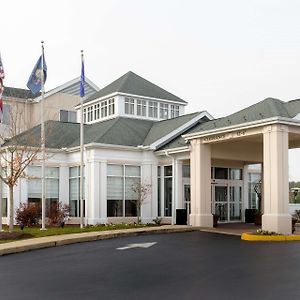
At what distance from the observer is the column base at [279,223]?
20344 millimetres

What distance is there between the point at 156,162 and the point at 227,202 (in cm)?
490

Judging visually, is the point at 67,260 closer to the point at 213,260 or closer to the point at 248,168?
the point at 213,260

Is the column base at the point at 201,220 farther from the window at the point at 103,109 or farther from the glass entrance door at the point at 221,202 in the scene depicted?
the window at the point at 103,109

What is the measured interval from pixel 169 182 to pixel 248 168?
5989mm

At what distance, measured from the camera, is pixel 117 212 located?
28.6 meters

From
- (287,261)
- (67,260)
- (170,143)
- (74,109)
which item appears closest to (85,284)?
(67,260)

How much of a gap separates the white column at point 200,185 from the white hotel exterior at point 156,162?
5 cm

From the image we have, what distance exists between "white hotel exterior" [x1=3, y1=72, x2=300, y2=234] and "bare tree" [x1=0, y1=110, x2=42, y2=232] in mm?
1316

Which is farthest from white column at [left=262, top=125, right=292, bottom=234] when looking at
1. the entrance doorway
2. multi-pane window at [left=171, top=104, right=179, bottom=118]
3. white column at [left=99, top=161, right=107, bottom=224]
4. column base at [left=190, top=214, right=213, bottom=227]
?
multi-pane window at [left=171, top=104, right=179, bottom=118]

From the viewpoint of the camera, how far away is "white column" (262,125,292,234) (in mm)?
20484

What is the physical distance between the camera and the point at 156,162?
97.1ft

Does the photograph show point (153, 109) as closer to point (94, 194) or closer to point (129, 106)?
point (129, 106)

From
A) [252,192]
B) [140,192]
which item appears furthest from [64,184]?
[252,192]

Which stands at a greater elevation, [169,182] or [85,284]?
[169,182]
